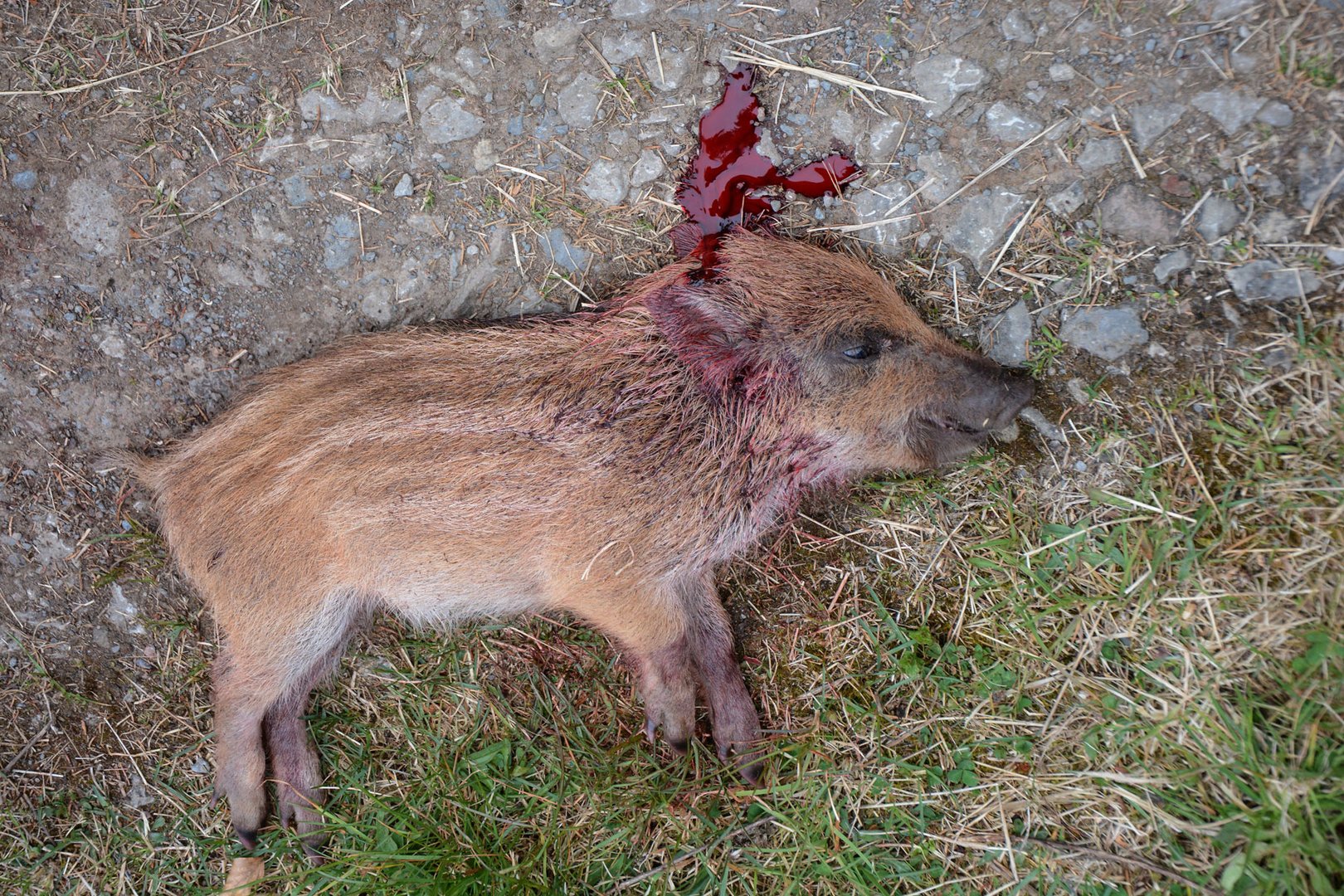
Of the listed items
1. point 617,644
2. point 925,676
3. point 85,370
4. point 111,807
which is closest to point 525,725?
point 617,644

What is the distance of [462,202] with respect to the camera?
385 cm

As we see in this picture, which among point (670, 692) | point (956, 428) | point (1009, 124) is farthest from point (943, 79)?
point (670, 692)

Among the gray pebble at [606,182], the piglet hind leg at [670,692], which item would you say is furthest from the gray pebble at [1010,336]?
the piglet hind leg at [670,692]

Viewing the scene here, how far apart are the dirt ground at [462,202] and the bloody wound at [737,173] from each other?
8cm

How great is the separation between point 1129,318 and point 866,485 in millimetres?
1395

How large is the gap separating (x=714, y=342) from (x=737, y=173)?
95cm

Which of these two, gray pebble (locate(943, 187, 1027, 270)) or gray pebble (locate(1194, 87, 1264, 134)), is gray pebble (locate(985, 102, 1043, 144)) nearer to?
gray pebble (locate(943, 187, 1027, 270))

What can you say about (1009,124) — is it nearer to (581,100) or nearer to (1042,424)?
(1042,424)

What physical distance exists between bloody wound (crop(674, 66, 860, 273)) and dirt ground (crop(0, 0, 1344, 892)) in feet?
0.27

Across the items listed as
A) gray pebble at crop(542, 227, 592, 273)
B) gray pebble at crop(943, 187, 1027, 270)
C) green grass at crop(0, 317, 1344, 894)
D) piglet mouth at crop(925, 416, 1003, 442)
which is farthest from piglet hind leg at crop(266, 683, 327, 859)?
gray pebble at crop(943, 187, 1027, 270)

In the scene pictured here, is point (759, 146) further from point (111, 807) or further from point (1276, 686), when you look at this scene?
point (111, 807)

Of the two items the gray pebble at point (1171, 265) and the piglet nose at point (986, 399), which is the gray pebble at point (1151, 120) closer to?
the gray pebble at point (1171, 265)

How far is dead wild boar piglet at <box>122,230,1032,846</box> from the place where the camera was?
3.26 metres

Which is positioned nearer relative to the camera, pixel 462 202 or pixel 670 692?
pixel 670 692
